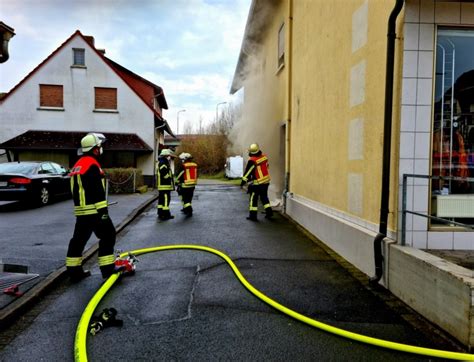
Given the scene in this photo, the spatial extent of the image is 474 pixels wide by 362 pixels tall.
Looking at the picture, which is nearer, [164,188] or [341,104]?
[341,104]

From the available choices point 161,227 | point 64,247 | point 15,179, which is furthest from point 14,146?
point 64,247

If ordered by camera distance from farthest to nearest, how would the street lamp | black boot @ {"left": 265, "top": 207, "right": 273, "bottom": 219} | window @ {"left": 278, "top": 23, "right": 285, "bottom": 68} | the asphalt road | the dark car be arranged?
1. window @ {"left": 278, "top": 23, "right": 285, "bottom": 68}
2. the dark car
3. black boot @ {"left": 265, "top": 207, "right": 273, "bottom": 219}
4. the street lamp
5. the asphalt road

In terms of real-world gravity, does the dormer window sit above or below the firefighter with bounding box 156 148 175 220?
above

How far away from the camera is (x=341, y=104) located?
19.3ft

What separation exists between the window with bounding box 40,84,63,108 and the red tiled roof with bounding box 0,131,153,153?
1.44m

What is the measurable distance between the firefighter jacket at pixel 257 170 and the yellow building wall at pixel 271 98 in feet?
5.94

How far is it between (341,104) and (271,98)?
24.5 feet

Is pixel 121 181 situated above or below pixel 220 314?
above

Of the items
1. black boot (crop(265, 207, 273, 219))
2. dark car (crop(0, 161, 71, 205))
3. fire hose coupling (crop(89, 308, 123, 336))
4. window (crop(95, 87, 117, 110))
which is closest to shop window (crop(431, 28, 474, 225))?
fire hose coupling (crop(89, 308, 123, 336))

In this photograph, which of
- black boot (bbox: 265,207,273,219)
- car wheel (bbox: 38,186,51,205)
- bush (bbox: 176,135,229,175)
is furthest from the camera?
bush (bbox: 176,135,229,175)

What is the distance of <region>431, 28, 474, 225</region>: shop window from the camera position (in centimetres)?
418

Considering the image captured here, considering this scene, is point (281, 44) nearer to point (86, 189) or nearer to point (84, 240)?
point (86, 189)

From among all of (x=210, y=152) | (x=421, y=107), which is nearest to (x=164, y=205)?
(x=421, y=107)

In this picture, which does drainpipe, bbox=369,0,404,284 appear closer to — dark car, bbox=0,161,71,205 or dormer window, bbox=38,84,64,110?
dark car, bbox=0,161,71,205
